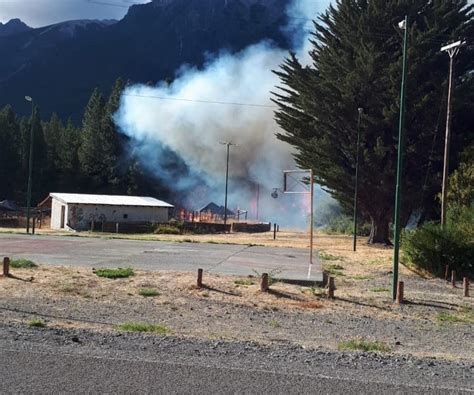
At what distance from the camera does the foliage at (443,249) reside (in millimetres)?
20859

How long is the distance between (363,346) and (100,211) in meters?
50.7

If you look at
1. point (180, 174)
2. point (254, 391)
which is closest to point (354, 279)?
point (254, 391)

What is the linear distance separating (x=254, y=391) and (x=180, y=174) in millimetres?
98558

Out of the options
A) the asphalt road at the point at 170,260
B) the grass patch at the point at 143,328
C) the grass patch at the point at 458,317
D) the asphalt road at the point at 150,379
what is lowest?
the grass patch at the point at 458,317

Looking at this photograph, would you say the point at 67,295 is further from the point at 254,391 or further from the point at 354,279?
the point at 354,279

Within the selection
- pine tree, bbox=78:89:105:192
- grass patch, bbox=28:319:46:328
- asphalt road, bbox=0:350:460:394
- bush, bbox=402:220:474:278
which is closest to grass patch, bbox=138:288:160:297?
grass patch, bbox=28:319:46:328

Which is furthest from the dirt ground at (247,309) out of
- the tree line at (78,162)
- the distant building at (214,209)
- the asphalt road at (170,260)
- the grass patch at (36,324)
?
the tree line at (78,162)

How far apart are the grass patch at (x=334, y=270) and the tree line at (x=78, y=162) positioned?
76621 mm

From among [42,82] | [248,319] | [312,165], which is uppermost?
[42,82]

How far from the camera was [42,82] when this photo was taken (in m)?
184

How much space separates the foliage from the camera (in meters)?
20.9

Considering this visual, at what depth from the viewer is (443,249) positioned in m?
21.0

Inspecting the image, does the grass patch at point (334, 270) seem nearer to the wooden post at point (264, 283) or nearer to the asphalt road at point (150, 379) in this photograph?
the wooden post at point (264, 283)

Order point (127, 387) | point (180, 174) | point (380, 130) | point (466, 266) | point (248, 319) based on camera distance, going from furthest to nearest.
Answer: point (180, 174)
point (380, 130)
point (466, 266)
point (248, 319)
point (127, 387)
